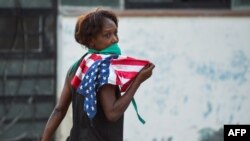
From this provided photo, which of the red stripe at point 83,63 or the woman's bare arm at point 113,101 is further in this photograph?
the red stripe at point 83,63

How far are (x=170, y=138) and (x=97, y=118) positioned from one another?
4011 mm

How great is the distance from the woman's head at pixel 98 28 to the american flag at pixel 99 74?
75 mm

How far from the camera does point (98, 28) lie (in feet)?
12.4

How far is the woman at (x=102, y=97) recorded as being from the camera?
3.70 metres

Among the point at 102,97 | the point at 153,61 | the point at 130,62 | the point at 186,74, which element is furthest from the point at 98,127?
the point at 186,74

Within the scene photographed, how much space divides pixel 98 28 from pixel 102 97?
36 cm

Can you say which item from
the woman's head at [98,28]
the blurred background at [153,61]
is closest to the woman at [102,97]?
the woman's head at [98,28]

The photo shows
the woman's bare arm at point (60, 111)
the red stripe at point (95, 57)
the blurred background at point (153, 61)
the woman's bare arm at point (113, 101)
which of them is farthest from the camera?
the blurred background at point (153, 61)

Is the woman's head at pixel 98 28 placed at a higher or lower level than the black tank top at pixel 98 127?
higher

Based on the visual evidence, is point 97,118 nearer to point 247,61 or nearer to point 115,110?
point 115,110

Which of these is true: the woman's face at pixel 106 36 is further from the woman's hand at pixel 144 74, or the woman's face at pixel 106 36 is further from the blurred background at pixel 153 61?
the blurred background at pixel 153 61

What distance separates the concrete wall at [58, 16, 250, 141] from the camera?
7.56 meters

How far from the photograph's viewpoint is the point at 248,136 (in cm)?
516

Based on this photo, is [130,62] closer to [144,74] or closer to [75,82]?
[144,74]
